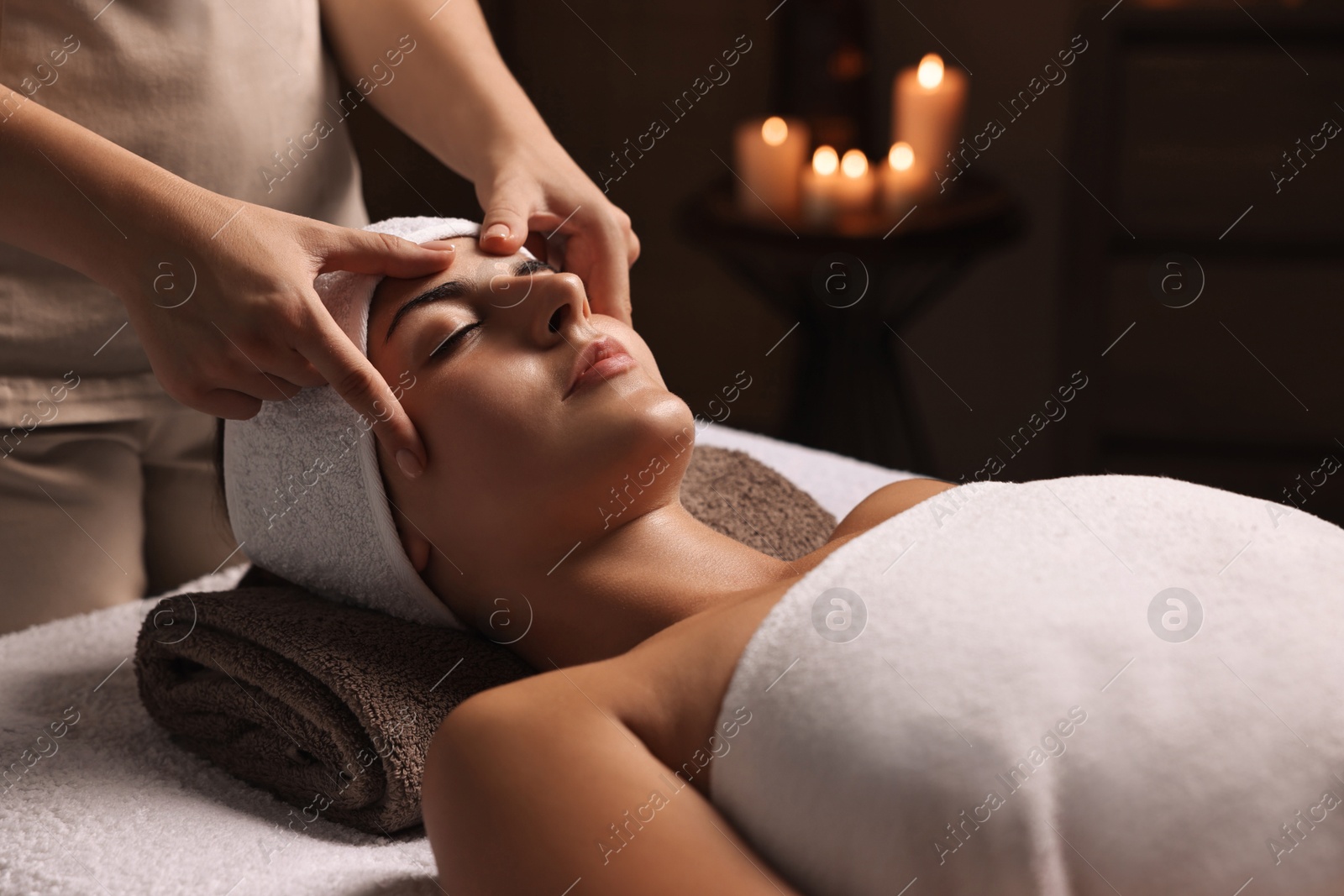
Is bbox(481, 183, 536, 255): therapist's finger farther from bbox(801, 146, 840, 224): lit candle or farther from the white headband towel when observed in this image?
bbox(801, 146, 840, 224): lit candle

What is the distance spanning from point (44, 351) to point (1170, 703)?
1.25 meters

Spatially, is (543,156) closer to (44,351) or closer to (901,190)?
(44,351)

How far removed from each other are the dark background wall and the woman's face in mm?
1747

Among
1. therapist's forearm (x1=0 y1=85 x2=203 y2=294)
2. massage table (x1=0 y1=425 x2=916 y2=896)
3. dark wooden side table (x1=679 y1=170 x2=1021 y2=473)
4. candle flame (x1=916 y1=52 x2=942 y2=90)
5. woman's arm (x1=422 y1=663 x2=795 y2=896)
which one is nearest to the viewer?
woman's arm (x1=422 y1=663 x2=795 y2=896)

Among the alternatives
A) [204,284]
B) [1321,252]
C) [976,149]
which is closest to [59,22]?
[204,284]

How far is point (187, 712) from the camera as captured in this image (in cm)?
108

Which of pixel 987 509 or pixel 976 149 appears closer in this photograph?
pixel 987 509

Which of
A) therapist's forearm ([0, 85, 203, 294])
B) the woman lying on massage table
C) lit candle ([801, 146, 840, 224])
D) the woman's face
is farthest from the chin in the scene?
lit candle ([801, 146, 840, 224])

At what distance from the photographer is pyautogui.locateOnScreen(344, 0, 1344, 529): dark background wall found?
2.50 metres

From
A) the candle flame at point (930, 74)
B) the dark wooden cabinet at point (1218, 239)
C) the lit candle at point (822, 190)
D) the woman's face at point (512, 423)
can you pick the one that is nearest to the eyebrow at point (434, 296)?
the woman's face at point (512, 423)

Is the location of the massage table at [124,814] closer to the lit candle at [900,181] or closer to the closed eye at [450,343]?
the closed eye at [450,343]

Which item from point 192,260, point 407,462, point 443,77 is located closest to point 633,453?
point 407,462

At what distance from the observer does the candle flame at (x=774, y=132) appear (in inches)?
101

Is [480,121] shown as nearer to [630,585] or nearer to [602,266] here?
[602,266]
